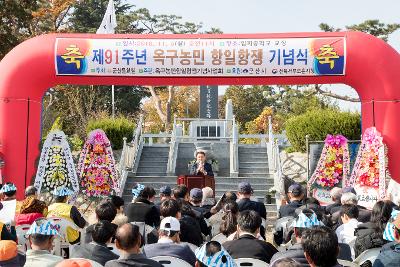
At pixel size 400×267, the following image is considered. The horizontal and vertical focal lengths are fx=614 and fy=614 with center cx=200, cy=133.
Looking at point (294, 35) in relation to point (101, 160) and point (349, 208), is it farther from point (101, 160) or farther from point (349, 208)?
point (349, 208)

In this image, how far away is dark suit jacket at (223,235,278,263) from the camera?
569 cm

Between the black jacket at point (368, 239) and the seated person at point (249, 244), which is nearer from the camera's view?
the seated person at point (249, 244)

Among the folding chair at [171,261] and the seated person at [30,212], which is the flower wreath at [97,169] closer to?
the seated person at [30,212]

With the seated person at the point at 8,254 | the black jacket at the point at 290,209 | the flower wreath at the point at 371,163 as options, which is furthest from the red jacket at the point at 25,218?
the flower wreath at the point at 371,163

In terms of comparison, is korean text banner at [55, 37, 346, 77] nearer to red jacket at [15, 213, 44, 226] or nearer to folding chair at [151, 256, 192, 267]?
red jacket at [15, 213, 44, 226]

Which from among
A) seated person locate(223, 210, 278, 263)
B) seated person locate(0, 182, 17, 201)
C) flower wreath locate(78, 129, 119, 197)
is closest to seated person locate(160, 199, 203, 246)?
seated person locate(223, 210, 278, 263)

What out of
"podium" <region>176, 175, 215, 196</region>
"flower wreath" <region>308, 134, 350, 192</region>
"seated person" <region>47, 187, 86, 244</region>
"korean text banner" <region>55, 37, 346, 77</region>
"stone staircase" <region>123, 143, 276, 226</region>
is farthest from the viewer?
"stone staircase" <region>123, 143, 276, 226</region>

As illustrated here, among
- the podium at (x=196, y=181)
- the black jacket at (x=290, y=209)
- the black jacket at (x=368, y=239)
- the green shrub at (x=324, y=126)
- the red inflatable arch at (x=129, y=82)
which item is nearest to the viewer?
the black jacket at (x=368, y=239)

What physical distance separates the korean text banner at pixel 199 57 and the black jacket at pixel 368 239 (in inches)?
310

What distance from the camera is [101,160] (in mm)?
14773

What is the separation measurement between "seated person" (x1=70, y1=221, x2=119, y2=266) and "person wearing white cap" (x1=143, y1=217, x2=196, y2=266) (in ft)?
1.18

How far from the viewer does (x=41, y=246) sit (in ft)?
17.3

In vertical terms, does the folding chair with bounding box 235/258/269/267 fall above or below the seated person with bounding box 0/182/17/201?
below

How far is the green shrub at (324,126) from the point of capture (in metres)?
19.1
